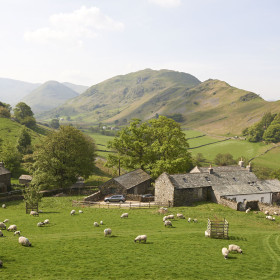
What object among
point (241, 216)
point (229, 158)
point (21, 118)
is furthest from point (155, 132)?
point (21, 118)

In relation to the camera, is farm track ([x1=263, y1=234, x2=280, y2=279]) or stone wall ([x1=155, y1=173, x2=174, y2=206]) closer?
farm track ([x1=263, y1=234, x2=280, y2=279])

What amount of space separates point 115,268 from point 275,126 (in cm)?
16946

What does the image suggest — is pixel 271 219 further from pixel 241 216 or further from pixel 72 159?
pixel 72 159

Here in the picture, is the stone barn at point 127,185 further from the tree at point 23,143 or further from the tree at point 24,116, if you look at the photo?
the tree at point 24,116

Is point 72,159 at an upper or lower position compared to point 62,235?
upper

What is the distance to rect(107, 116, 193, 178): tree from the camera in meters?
61.4

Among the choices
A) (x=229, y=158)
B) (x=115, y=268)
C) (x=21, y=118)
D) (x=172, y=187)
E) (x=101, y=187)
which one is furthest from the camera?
(x=21, y=118)

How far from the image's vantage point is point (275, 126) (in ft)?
535

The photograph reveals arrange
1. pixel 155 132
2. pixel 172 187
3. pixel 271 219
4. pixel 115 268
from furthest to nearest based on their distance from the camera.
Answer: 1. pixel 155 132
2. pixel 172 187
3. pixel 271 219
4. pixel 115 268

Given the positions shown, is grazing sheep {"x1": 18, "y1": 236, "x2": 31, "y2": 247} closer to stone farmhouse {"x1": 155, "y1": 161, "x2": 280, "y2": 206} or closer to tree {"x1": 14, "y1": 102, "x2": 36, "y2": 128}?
stone farmhouse {"x1": 155, "y1": 161, "x2": 280, "y2": 206}

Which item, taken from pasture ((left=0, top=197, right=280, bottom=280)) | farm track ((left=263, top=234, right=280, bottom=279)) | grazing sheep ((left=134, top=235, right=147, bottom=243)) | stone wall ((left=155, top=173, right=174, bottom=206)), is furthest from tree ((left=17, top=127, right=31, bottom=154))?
farm track ((left=263, top=234, right=280, bottom=279))

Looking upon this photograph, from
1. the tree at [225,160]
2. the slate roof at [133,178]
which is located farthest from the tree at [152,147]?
the tree at [225,160]

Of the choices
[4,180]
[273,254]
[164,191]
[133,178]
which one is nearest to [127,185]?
[133,178]

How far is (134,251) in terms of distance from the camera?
914 inches
